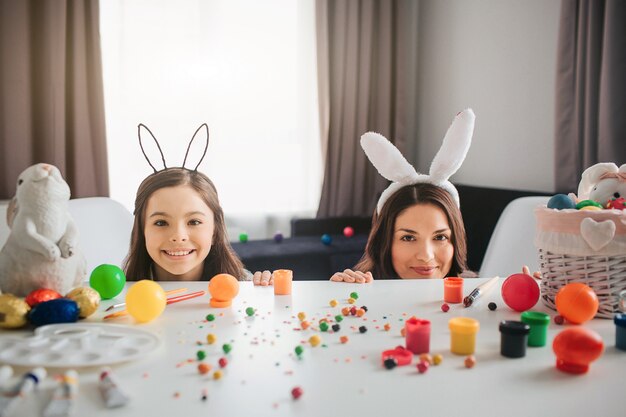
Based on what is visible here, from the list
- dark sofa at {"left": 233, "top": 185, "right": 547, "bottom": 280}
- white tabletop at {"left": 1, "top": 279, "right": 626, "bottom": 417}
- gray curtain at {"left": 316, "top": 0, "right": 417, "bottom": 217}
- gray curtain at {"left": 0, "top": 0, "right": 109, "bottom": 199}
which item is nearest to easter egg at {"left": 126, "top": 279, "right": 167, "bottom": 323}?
white tabletop at {"left": 1, "top": 279, "right": 626, "bottom": 417}

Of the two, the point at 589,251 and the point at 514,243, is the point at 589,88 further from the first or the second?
the point at 589,251

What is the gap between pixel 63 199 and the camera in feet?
3.29

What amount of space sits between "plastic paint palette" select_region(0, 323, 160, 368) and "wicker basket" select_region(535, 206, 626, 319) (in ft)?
→ 2.15

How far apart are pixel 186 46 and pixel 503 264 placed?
2307 mm

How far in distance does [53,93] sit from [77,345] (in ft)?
8.45

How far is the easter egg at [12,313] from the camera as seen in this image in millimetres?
858

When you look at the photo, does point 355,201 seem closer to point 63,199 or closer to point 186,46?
point 186,46

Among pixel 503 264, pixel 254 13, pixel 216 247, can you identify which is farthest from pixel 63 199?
pixel 254 13

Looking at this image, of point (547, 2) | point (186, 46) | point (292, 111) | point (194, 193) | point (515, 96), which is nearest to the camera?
point (194, 193)

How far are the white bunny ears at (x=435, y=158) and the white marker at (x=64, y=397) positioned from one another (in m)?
1.02

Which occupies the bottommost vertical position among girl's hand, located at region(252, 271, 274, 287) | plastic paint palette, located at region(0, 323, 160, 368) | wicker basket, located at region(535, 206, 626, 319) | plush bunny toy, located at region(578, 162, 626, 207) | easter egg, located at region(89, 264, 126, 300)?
girl's hand, located at region(252, 271, 274, 287)

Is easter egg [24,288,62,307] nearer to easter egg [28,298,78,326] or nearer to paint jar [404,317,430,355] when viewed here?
easter egg [28,298,78,326]

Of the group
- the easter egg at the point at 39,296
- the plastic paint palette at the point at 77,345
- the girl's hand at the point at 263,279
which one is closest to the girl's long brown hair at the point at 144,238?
the girl's hand at the point at 263,279

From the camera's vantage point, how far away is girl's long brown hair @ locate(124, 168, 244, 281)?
1439 millimetres
